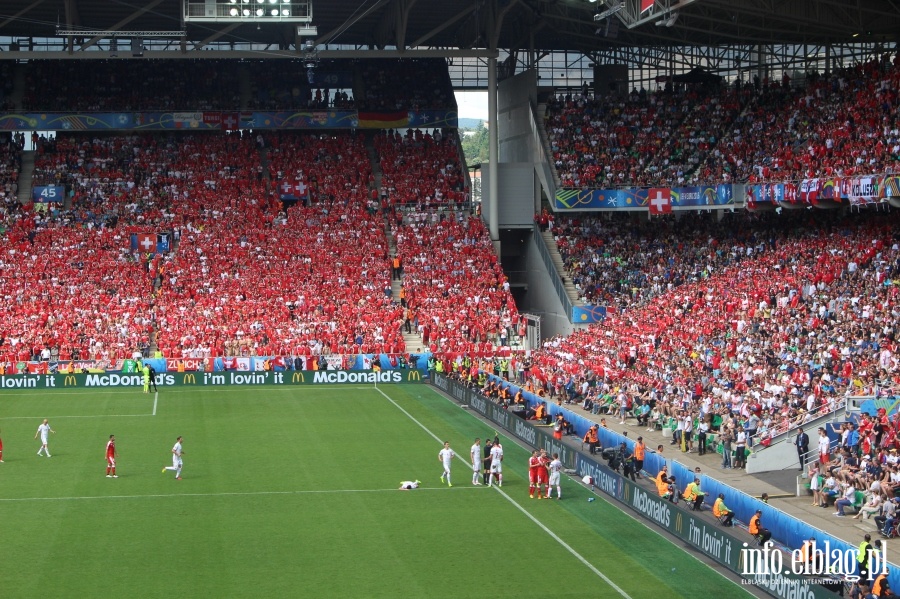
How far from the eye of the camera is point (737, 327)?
40.5 meters

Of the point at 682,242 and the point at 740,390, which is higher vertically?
the point at 682,242

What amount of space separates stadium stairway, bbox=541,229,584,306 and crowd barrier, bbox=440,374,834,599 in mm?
19487

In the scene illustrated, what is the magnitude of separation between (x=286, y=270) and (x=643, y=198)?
17257 mm

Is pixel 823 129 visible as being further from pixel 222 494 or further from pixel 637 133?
pixel 222 494

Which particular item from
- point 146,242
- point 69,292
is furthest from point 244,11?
point 146,242

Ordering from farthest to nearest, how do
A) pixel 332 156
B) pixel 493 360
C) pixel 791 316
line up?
pixel 332 156
pixel 493 360
pixel 791 316

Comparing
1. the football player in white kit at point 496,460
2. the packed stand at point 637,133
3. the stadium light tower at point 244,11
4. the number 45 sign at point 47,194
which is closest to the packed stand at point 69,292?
the number 45 sign at point 47,194

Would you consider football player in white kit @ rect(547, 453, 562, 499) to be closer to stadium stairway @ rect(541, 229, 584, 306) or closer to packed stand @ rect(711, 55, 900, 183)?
packed stand @ rect(711, 55, 900, 183)

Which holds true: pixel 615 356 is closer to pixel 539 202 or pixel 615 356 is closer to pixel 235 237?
pixel 539 202

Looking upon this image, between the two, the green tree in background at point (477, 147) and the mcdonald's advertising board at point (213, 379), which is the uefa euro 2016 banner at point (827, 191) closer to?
the mcdonald's advertising board at point (213, 379)

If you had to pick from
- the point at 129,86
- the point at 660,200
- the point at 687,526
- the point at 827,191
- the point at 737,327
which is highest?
the point at 129,86

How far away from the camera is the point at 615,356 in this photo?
44.4 metres

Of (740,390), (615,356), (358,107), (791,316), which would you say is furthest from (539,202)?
(740,390)

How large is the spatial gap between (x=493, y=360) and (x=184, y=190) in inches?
846
